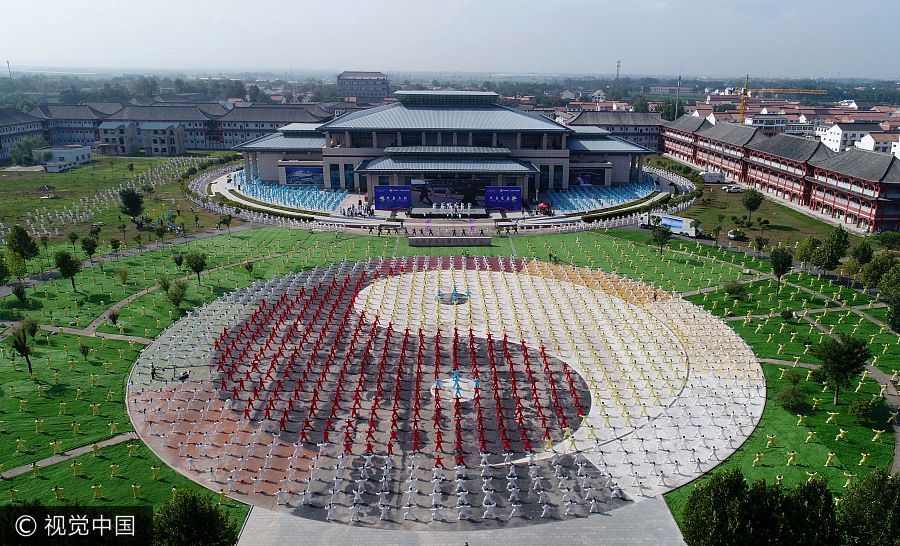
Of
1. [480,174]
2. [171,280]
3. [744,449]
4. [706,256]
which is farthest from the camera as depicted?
[480,174]

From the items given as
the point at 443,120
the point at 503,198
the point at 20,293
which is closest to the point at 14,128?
the point at 443,120

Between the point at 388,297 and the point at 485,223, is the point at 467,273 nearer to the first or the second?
the point at 388,297

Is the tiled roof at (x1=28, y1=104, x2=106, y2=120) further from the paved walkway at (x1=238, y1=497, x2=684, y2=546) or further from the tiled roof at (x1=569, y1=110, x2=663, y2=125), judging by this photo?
the paved walkway at (x1=238, y1=497, x2=684, y2=546)

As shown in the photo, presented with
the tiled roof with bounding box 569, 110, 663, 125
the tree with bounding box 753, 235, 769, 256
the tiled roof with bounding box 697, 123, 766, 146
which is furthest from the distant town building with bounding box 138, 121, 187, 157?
the tree with bounding box 753, 235, 769, 256

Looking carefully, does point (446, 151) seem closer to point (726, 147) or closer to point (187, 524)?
point (726, 147)

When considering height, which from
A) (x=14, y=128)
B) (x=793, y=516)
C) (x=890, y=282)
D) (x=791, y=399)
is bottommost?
(x=791, y=399)

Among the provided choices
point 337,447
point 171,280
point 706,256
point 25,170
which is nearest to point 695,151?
point 706,256

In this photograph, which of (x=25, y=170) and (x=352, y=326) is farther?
(x=25, y=170)
